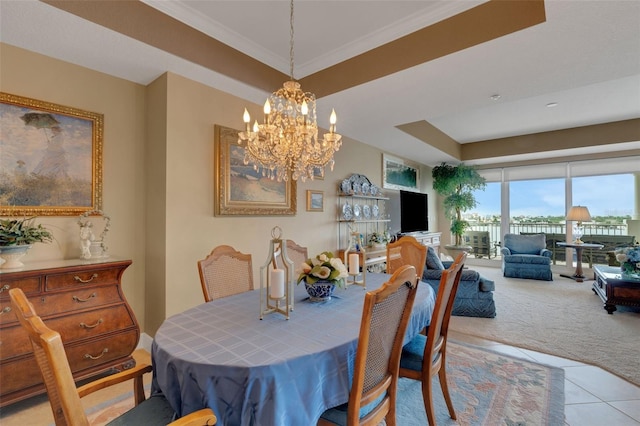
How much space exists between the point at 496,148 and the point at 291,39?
18.8 feet

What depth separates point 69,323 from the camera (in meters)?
2.11

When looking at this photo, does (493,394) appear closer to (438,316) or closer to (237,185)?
(438,316)

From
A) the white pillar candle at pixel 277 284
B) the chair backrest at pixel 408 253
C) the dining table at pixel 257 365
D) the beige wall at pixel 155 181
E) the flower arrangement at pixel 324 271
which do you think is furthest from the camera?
the chair backrest at pixel 408 253

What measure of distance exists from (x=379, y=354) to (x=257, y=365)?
545 millimetres

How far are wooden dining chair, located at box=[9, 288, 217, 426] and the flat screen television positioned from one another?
18.1ft

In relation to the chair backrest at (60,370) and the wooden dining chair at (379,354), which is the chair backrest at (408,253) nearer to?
the wooden dining chair at (379,354)

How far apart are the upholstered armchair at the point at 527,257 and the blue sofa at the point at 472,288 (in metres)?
2.98

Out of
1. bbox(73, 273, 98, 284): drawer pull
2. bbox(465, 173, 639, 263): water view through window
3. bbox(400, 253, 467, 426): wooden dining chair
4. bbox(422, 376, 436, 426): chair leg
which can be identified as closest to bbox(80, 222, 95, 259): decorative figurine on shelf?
bbox(73, 273, 98, 284): drawer pull

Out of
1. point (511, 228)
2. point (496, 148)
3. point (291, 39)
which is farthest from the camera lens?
point (511, 228)

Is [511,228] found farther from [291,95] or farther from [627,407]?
[291,95]

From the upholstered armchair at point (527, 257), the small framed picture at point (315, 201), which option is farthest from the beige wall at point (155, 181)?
the upholstered armchair at point (527, 257)

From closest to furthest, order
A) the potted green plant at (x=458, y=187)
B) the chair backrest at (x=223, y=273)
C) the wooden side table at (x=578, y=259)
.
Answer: the chair backrest at (x=223, y=273), the wooden side table at (x=578, y=259), the potted green plant at (x=458, y=187)

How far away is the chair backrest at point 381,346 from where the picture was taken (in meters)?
1.16

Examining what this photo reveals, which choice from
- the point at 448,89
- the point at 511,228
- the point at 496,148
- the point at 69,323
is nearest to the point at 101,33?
the point at 69,323
